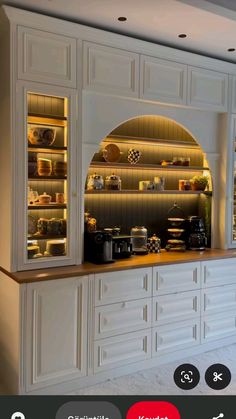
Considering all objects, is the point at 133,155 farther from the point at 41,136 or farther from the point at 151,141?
the point at 41,136

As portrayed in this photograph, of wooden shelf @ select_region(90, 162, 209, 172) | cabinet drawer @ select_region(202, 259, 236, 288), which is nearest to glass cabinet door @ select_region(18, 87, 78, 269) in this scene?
wooden shelf @ select_region(90, 162, 209, 172)

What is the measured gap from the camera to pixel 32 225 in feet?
9.29

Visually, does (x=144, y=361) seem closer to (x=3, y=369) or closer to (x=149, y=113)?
(x=3, y=369)

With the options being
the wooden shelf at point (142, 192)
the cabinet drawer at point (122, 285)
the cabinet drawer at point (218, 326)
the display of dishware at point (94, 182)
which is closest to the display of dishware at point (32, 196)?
the wooden shelf at point (142, 192)

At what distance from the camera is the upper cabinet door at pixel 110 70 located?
2.94 m

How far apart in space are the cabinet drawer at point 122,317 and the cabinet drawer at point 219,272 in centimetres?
63

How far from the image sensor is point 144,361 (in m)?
3.05

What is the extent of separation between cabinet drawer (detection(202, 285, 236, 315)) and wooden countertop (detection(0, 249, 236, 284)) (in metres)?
0.30

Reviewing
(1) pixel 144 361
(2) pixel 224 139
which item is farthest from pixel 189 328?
(2) pixel 224 139

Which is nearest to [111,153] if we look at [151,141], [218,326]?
[151,141]

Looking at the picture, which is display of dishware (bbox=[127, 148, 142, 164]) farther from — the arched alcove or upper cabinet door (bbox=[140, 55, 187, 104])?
upper cabinet door (bbox=[140, 55, 187, 104])

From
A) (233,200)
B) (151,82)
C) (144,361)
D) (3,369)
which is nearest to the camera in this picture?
(3,369)

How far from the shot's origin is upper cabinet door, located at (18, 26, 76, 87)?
264 centimetres

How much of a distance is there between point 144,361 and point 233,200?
178 cm
